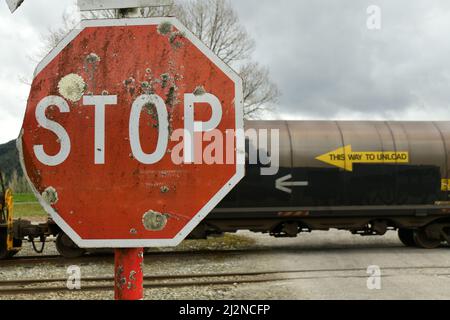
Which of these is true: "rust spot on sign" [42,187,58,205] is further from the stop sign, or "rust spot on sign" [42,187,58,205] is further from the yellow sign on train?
the yellow sign on train

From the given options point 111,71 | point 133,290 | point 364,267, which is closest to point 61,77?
point 111,71

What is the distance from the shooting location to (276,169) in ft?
36.4

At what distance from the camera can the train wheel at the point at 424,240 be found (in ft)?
39.0

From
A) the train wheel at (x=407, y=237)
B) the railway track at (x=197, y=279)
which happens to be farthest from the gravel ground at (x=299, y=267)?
the train wheel at (x=407, y=237)

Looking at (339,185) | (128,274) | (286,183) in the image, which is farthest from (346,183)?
(128,274)

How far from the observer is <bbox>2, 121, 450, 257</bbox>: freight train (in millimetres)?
10797

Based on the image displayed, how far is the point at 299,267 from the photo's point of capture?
9.30 meters

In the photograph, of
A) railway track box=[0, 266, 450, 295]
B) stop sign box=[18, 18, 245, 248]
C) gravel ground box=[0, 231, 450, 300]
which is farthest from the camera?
railway track box=[0, 266, 450, 295]

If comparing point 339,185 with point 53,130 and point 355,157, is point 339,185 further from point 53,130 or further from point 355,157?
point 53,130

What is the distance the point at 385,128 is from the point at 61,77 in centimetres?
1127

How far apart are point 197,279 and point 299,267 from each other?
7.84 ft

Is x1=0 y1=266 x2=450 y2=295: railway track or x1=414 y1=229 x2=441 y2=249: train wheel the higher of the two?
x1=414 y1=229 x2=441 y2=249: train wheel

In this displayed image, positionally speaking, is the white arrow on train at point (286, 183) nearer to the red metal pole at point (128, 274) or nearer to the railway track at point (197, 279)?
the railway track at point (197, 279)

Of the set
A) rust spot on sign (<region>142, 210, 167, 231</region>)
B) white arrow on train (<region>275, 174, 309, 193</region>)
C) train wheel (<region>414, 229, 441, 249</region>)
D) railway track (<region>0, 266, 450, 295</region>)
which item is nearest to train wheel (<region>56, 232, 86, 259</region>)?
railway track (<region>0, 266, 450, 295</region>)
